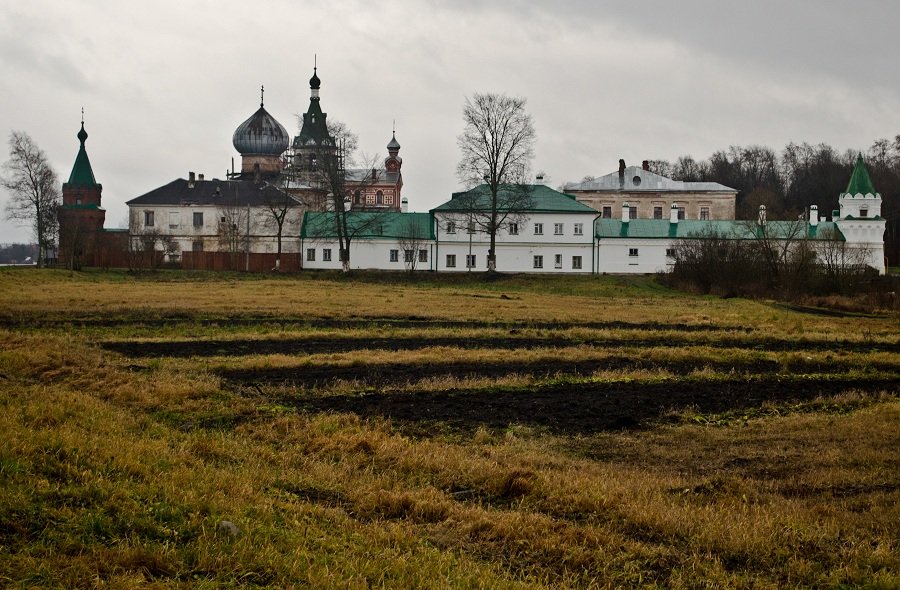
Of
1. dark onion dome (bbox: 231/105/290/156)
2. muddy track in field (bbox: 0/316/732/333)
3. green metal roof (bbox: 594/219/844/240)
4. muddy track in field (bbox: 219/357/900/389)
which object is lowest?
muddy track in field (bbox: 219/357/900/389)

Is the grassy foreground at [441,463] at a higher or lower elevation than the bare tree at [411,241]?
lower

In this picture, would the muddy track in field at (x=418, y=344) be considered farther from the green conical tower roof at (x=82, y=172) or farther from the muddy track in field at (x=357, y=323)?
the green conical tower roof at (x=82, y=172)

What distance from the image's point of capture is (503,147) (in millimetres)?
61344

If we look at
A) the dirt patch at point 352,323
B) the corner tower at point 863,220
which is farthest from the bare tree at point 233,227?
the corner tower at point 863,220

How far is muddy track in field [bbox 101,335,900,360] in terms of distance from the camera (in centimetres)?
1931

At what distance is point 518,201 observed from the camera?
61844mm

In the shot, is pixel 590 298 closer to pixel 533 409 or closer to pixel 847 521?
pixel 533 409

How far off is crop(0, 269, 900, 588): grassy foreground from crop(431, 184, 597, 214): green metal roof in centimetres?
4157

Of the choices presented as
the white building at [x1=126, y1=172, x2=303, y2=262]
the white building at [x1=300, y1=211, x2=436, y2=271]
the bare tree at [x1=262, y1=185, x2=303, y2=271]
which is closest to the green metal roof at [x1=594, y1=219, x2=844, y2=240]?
the white building at [x1=300, y1=211, x2=436, y2=271]

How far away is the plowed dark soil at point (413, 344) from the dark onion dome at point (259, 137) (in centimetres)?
6641

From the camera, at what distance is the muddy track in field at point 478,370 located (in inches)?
606

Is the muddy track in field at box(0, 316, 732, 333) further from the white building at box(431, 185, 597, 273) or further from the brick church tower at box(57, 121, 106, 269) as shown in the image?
the brick church tower at box(57, 121, 106, 269)

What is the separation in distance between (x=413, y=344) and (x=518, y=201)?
4175 centimetres

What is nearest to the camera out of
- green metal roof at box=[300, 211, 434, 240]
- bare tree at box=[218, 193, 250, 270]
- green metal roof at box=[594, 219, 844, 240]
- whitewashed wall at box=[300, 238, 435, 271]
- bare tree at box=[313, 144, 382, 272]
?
bare tree at box=[313, 144, 382, 272]
